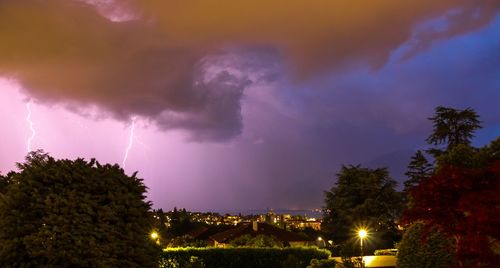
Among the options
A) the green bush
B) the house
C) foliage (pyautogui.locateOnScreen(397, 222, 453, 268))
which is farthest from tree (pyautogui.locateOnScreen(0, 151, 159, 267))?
the house

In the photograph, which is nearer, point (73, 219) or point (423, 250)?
point (73, 219)

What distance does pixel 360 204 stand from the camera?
5638cm

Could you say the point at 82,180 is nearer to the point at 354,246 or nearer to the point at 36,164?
the point at 36,164

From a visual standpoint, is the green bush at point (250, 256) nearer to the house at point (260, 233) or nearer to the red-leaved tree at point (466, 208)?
the red-leaved tree at point (466, 208)

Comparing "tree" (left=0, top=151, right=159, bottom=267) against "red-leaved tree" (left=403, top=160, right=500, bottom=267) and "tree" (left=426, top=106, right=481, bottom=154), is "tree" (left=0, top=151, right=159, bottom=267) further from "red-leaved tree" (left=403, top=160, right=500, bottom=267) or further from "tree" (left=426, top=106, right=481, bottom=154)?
"tree" (left=426, top=106, right=481, bottom=154)

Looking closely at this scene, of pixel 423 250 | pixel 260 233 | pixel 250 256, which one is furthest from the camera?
pixel 260 233

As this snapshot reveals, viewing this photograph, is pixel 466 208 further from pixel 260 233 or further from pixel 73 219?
pixel 260 233

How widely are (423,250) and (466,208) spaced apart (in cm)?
715

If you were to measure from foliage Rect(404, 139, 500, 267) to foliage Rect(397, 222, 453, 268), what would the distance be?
4207 millimetres

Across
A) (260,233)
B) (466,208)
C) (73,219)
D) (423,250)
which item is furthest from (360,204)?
(73,219)

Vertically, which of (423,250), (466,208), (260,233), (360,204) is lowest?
(423,250)

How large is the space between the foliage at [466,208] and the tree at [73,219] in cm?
669

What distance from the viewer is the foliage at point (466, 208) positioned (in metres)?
11.6

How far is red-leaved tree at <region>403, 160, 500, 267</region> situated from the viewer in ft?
A: 38.2
